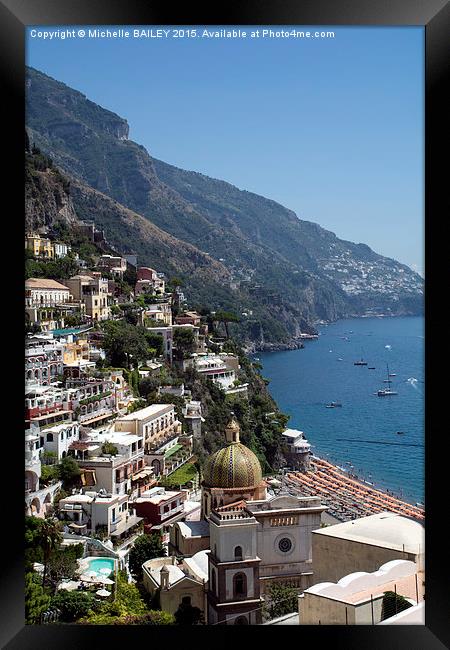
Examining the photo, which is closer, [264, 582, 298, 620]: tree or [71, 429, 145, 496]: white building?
[264, 582, 298, 620]: tree

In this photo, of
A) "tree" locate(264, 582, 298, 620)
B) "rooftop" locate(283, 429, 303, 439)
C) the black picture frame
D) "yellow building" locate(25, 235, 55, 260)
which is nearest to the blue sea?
"rooftop" locate(283, 429, 303, 439)

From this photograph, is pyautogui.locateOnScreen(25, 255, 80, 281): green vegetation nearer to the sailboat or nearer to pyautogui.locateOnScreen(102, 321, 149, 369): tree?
pyautogui.locateOnScreen(102, 321, 149, 369): tree

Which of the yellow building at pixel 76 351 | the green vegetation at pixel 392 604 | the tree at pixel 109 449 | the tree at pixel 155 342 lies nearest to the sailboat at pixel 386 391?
the tree at pixel 155 342

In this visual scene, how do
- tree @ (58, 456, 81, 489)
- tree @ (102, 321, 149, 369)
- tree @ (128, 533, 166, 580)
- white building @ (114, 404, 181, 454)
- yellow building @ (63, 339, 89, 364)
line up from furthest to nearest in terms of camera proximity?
tree @ (102, 321, 149, 369) < yellow building @ (63, 339, 89, 364) < white building @ (114, 404, 181, 454) < tree @ (58, 456, 81, 489) < tree @ (128, 533, 166, 580)

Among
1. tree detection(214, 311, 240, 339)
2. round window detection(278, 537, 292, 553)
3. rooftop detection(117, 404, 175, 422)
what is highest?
tree detection(214, 311, 240, 339)

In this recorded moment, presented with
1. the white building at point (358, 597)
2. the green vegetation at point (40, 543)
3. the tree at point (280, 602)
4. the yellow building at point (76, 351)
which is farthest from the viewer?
the yellow building at point (76, 351)
